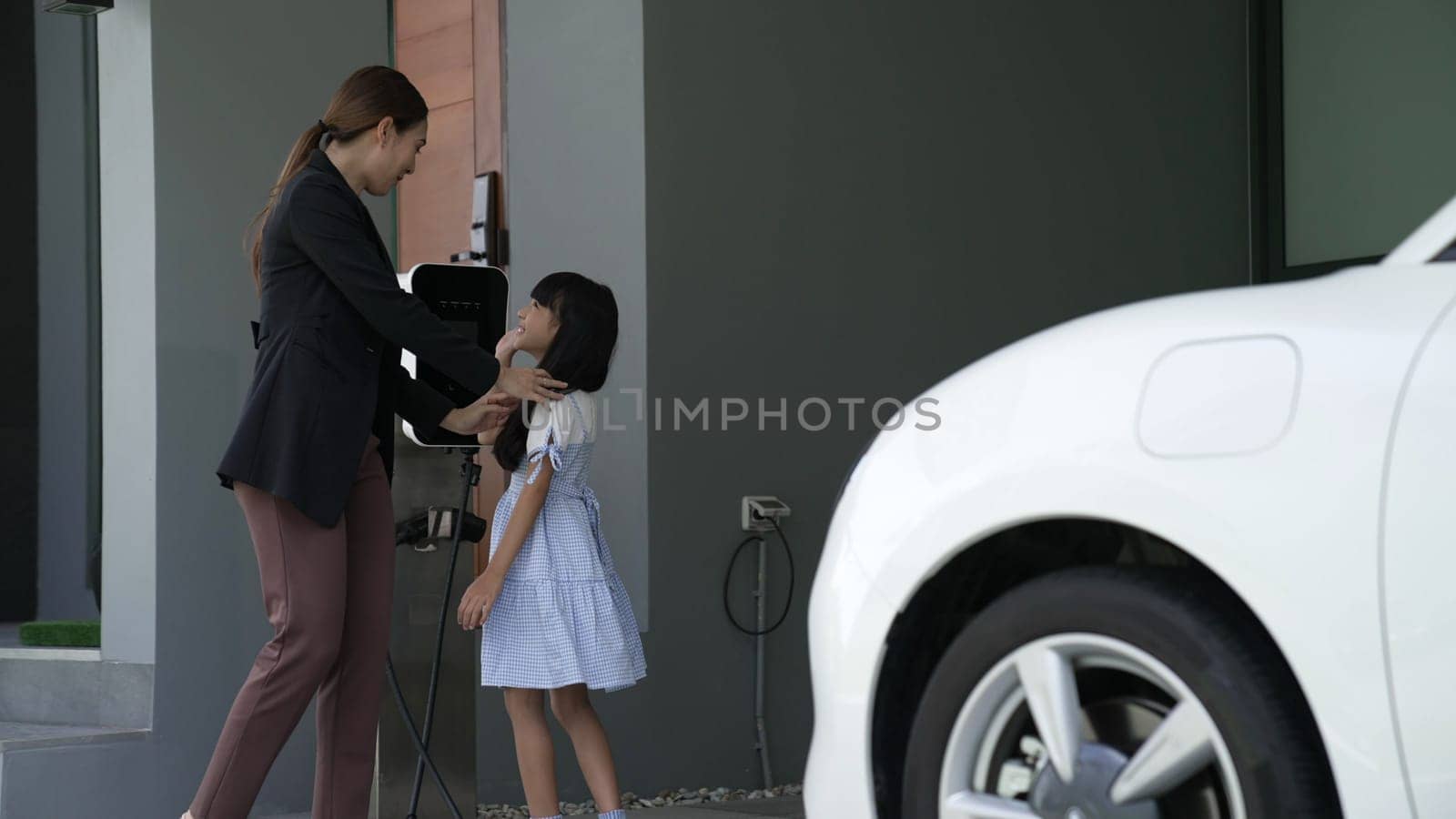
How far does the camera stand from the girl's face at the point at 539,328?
378 cm

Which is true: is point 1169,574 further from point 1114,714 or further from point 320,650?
point 320,650

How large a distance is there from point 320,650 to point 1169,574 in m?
1.94

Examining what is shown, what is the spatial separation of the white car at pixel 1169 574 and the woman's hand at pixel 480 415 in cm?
158

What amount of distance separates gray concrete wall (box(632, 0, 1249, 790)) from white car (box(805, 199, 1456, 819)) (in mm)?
2700

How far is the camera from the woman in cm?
319

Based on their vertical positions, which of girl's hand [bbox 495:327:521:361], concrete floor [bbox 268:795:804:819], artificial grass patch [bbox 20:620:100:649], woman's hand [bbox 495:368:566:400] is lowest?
concrete floor [bbox 268:795:804:819]

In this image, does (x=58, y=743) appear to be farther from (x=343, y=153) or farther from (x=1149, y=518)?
(x=1149, y=518)

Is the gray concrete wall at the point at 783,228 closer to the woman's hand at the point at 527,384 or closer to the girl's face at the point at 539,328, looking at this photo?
the girl's face at the point at 539,328

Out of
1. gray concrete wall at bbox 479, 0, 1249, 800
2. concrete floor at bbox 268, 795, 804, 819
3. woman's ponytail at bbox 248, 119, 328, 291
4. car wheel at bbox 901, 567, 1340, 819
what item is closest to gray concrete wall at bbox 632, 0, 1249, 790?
gray concrete wall at bbox 479, 0, 1249, 800

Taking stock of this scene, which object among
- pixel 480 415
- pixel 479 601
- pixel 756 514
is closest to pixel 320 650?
pixel 479 601

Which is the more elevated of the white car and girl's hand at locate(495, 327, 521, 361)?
girl's hand at locate(495, 327, 521, 361)

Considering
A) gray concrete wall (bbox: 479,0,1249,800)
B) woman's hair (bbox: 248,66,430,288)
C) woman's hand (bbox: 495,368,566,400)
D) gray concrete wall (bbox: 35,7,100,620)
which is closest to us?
woman's hair (bbox: 248,66,430,288)

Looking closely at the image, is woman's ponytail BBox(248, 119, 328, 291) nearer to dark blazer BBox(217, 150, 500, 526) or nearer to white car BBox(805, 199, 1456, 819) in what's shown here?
dark blazer BBox(217, 150, 500, 526)

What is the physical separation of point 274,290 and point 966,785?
6.46 ft
